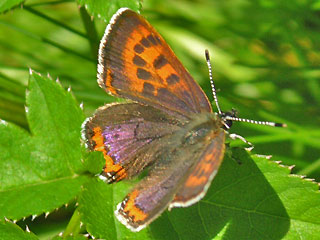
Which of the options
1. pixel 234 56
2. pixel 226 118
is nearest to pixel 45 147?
pixel 226 118

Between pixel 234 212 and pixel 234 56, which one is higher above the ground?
pixel 234 56

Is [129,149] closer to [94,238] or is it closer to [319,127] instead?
[94,238]

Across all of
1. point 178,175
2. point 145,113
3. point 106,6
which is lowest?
point 178,175

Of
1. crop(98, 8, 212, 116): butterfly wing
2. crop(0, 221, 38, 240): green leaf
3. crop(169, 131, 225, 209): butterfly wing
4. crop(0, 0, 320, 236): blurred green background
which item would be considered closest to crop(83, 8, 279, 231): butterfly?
crop(98, 8, 212, 116): butterfly wing

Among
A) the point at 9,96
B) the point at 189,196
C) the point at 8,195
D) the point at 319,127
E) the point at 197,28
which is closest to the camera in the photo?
the point at 189,196

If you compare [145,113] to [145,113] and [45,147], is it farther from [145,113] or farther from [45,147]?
[45,147]

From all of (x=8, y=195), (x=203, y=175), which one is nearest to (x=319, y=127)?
(x=203, y=175)

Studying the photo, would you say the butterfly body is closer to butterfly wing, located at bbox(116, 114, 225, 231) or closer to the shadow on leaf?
butterfly wing, located at bbox(116, 114, 225, 231)
